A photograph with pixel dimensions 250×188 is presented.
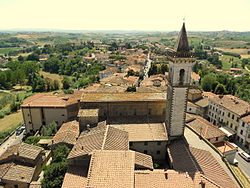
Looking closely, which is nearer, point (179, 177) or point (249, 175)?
point (179, 177)

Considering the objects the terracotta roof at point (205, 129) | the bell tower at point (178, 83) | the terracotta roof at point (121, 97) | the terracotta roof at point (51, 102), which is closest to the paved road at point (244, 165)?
the terracotta roof at point (205, 129)

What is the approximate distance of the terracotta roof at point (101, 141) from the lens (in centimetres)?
2914

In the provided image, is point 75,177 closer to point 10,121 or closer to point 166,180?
point 166,180

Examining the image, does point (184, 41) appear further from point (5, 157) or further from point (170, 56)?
point (5, 157)

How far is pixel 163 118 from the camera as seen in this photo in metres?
39.2

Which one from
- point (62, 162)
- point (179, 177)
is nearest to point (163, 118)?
point (179, 177)

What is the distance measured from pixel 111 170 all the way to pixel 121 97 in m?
18.5

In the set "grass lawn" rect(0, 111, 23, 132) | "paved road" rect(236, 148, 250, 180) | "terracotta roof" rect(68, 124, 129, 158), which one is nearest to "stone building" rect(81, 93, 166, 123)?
"terracotta roof" rect(68, 124, 129, 158)

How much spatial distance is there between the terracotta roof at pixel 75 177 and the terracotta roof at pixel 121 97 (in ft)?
43.8

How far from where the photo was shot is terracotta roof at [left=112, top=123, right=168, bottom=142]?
3419 centimetres

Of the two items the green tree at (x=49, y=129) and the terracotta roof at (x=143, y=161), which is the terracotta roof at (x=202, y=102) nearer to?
the terracotta roof at (x=143, y=161)

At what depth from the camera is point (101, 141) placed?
29.8 metres

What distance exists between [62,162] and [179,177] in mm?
15050

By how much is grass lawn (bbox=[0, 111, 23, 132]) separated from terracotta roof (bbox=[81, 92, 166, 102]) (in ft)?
97.0
